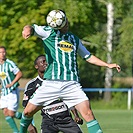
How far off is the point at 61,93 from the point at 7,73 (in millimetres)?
5953

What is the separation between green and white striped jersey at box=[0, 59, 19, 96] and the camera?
49.8ft

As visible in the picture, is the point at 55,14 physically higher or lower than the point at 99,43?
higher

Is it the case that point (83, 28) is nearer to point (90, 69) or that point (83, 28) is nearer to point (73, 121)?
point (90, 69)

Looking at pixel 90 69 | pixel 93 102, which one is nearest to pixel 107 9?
pixel 93 102

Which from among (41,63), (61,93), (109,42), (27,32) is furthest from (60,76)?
(109,42)

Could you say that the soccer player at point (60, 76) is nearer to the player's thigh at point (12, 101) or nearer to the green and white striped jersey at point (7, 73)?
the player's thigh at point (12, 101)

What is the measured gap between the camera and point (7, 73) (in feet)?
50.1

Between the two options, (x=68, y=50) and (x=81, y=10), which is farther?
(x=81, y=10)

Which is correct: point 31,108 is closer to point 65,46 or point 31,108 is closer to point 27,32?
point 65,46

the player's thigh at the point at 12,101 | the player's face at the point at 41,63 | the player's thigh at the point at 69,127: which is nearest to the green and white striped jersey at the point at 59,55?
the player's thigh at the point at 69,127

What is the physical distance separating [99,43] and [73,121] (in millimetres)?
Result: 25836

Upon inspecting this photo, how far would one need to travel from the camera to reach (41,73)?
1095 centimetres

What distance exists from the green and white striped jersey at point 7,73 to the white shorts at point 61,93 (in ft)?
18.7

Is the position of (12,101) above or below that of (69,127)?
below
